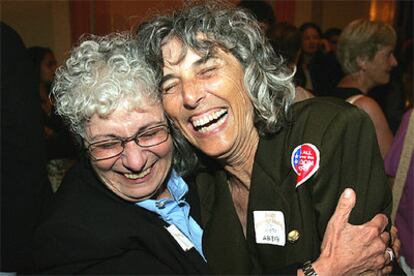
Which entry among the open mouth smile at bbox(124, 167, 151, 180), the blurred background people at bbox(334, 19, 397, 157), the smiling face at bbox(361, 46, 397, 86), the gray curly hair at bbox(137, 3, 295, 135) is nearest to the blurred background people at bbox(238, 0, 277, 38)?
the blurred background people at bbox(334, 19, 397, 157)

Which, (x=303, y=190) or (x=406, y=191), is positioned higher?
(x=303, y=190)

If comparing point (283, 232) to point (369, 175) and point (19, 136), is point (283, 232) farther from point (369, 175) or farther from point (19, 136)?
point (19, 136)

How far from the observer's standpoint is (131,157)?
1.71 m

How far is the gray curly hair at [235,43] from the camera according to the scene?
1.67m

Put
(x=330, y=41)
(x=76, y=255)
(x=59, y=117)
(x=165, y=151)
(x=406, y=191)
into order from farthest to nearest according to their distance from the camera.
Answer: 1. (x=330, y=41)
2. (x=59, y=117)
3. (x=406, y=191)
4. (x=165, y=151)
5. (x=76, y=255)

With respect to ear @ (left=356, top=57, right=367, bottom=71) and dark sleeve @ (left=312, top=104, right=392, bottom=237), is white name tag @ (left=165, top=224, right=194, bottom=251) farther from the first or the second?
ear @ (left=356, top=57, right=367, bottom=71)

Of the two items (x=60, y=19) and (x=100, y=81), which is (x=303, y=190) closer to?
(x=100, y=81)

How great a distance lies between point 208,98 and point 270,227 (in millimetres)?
558

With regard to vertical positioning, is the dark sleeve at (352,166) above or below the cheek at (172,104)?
below

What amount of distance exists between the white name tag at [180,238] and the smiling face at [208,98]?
33cm

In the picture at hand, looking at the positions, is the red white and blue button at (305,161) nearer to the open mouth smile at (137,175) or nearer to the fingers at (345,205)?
the fingers at (345,205)

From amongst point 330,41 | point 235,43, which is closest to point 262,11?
point 235,43

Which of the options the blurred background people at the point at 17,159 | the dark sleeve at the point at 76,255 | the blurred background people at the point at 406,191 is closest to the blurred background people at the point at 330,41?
the blurred background people at the point at 406,191

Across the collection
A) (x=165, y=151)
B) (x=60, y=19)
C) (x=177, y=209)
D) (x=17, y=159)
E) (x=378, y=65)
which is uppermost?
(x=60, y=19)
